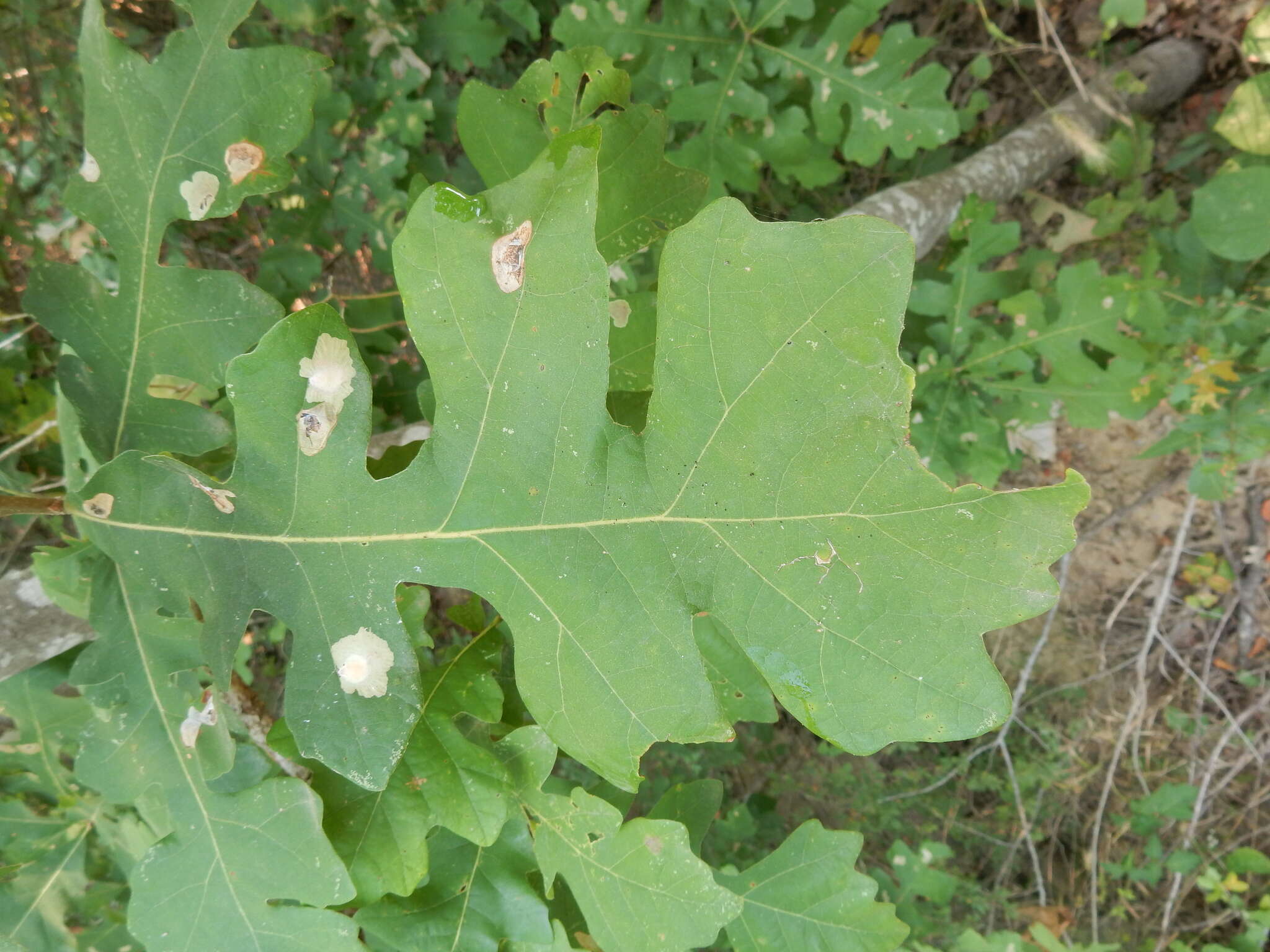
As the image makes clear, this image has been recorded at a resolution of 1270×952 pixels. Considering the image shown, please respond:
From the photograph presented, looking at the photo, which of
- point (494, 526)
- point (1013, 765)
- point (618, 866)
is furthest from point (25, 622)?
point (1013, 765)

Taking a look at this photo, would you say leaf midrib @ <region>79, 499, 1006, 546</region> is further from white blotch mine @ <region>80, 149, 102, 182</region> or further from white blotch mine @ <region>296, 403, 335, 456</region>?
white blotch mine @ <region>80, 149, 102, 182</region>

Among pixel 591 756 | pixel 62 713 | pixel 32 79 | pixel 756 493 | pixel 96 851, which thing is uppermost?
pixel 32 79

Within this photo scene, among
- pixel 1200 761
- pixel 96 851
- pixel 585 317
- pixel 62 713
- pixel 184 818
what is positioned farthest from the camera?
pixel 1200 761

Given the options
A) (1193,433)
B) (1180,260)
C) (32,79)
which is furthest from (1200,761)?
(32,79)

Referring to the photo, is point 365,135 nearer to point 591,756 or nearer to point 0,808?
point 0,808

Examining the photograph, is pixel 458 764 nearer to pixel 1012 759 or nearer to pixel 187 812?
pixel 187 812

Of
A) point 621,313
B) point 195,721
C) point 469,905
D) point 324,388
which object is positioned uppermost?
point 324,388

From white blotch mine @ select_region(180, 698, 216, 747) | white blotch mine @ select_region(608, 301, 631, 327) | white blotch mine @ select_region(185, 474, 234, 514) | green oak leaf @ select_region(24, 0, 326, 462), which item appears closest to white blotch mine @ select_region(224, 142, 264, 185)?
green oak leaf @ select_region(24, 0, 326, 462)
